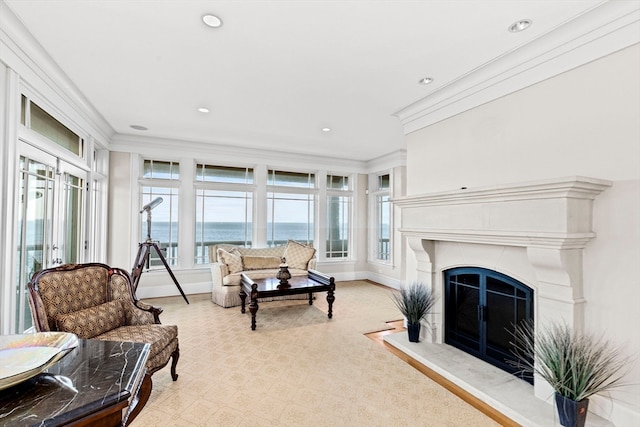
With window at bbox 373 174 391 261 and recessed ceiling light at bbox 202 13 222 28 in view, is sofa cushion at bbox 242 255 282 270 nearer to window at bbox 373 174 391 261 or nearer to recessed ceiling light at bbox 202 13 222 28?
window at bbox 373 174 391 261

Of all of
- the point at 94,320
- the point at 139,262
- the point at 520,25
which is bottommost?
the point at 94,320

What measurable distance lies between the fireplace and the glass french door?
141 inches

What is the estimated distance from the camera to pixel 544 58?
2.40 meters

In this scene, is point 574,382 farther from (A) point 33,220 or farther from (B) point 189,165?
(B) point 189,165

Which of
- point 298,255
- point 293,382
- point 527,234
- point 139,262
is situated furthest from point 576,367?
point 139,262

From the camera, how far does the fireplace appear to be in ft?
6.71

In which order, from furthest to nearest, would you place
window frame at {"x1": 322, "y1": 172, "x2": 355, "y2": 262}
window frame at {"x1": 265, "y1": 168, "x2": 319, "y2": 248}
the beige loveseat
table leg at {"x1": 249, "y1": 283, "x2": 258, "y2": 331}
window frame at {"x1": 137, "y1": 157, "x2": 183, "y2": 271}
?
window frame at {"x1": 322, "y1": 172, "x2": 355, "y2": 262}, window frame at {"x1": 265, "y1": 168, "x2": 319, "y2": 248}, window frame at {"x1": 137, "y1": 157, "x2": 183, "y2": 271}, the beige loveseat, table leg at {"x1": 249, "y1": 283, "x2": 258, "y2": 331}

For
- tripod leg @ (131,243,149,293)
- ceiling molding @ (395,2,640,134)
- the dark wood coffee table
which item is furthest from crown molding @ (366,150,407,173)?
tripod leg @ (131,243,149,293)

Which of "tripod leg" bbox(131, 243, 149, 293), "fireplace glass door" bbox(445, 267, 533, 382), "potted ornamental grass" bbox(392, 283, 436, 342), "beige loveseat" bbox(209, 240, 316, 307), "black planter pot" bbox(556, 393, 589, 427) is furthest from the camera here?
"beige loveseat" bbox(209, 240, 316, 307)

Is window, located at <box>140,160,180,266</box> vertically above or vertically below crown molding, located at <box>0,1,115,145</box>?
below

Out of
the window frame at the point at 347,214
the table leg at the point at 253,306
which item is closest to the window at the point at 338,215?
the window frame at the point at 347,214

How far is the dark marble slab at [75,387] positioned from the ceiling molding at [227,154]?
4.59 m

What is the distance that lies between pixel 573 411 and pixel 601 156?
165 centimetres

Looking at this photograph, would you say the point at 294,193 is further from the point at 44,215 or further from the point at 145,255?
the point at 44,215
